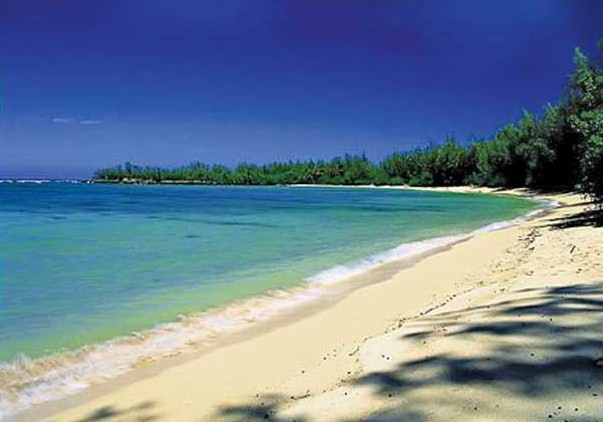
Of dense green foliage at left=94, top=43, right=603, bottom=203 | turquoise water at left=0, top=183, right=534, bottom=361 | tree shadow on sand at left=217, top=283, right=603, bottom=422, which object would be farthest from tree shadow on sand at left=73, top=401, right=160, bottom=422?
dense green foliage at left=94, top=43, right=603, bottom=203

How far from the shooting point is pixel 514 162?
206ft

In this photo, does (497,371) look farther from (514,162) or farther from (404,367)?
(514,162)

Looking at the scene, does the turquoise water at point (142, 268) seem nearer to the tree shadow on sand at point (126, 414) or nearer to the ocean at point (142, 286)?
the ocean at point (142, 286)

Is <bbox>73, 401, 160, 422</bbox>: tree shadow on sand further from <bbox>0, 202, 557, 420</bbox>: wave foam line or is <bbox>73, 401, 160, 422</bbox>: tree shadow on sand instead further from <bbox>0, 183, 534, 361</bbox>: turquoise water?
<bbox>0, 183, 534, 361</bbox>: turquoise water

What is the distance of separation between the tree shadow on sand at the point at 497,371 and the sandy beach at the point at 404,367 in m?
0.01

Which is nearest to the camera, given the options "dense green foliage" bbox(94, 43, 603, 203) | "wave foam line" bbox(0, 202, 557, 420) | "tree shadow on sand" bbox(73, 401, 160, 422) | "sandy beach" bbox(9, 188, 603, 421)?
"sandy beach" bbox(9, 188, 603, 421)

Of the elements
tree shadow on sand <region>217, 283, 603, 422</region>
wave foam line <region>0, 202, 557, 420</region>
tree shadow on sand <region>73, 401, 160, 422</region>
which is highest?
tree shadow on sand <region>217, 283, 603, 422</region>

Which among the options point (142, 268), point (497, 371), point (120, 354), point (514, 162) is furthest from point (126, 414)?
point (514, 162)

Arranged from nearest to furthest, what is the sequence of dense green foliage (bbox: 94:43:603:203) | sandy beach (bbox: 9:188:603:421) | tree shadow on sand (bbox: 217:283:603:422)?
tree shadow on sand (bbox: 217:283:603:422), sandy beach (bbox: 9:188:603:421), dense green foliage (bbox: 94:43:603:203)

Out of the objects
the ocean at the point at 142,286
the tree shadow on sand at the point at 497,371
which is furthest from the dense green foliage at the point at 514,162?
the tree shadow on sand at the point at 497,371

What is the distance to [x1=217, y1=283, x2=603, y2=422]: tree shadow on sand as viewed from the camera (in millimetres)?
2912

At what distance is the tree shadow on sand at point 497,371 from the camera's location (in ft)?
9.55

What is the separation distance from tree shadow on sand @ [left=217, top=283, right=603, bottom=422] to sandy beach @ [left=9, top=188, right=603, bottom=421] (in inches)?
0.4

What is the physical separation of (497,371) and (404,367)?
26.8 inches
